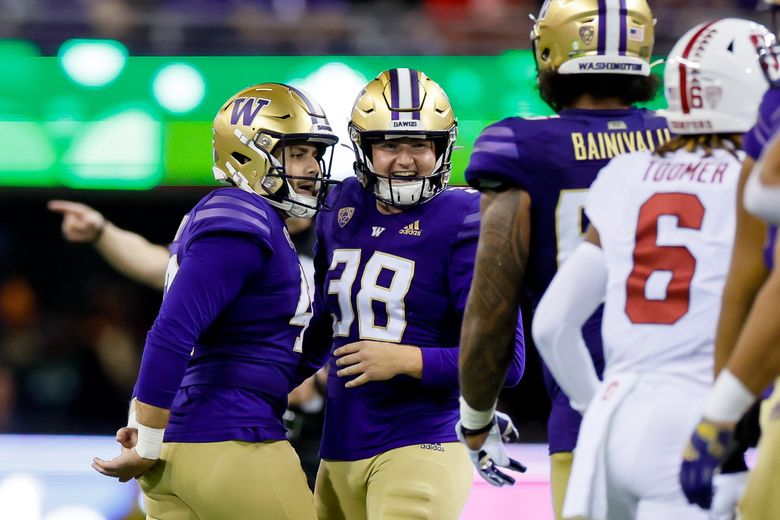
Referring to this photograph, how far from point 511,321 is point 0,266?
17.8 ft

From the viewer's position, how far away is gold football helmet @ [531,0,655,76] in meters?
3.18

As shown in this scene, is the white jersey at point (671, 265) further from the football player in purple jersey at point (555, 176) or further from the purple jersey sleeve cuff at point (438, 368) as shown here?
the purple jersey sleeve cuff at point (438, 368)

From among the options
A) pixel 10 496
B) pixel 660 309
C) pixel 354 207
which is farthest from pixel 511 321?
pixel 10 496

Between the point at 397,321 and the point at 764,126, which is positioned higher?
the point at 764,126

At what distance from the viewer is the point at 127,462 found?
11.0 feet

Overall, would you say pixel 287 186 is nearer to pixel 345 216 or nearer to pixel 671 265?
pixel 345 216

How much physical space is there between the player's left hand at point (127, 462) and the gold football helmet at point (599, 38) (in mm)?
1359

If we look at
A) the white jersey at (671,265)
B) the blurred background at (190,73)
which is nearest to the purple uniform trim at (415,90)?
the white jersey at (671,265)

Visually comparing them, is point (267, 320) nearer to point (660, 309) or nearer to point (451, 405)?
point (451, 405)

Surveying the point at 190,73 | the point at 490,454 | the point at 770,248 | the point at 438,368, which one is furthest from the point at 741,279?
the point at 190,73

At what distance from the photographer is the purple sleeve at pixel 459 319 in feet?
11.8

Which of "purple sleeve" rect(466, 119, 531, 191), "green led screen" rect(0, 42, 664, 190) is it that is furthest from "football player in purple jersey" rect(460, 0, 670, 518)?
"green led screen" rect(0, 42, 664, 190)

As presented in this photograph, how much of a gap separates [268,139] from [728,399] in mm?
1774

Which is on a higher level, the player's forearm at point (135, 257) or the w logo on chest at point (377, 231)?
the w logo on chest at point (377, 231)
